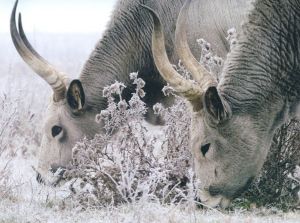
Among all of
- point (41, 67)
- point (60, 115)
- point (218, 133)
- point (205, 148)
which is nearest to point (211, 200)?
point (205, 148)

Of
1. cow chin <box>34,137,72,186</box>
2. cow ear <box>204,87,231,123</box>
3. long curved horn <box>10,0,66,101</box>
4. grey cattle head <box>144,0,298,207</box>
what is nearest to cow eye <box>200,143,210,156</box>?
grey cattle head <box>144,0,298,207</box>

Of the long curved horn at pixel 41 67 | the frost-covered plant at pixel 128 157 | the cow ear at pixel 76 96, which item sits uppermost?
the long curved horn at pixel 41 67

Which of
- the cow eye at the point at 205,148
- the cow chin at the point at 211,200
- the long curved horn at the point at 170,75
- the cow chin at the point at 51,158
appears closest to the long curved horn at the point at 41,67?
the cow chin at the point at 51,158

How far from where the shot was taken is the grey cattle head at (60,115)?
32.6 ft

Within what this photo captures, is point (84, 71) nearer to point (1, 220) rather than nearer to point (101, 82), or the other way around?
point (101, 82)

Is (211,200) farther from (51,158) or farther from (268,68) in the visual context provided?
(51,158)

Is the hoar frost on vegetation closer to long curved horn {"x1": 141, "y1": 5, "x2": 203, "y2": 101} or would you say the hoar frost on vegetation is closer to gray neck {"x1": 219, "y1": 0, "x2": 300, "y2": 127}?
gray neck {"x1": 219, "y1": 0, "x2": 300, "y2": 127}

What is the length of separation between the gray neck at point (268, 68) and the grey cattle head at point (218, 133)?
3 centimetres

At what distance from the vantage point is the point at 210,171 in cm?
767

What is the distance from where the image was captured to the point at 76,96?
10.0m

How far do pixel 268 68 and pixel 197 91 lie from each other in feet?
2.31

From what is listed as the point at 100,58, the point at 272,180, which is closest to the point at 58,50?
the point at 100,58

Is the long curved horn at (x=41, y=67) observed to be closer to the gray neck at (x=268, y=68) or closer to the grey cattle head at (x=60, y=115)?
the grey cattle head at (x=60, y=115)

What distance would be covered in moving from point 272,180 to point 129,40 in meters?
3.06
